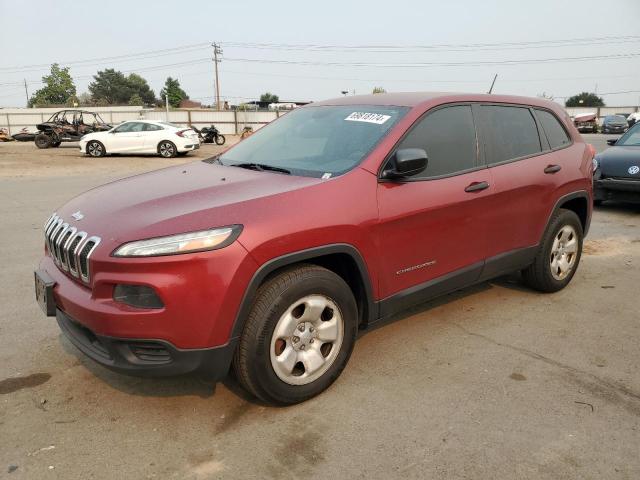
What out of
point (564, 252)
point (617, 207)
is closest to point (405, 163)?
point (564, 252)

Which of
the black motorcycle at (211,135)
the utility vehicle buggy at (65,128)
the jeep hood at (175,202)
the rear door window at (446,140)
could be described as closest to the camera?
the jeep hood at (175,202)

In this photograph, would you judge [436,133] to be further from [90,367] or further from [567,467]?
[90,367]

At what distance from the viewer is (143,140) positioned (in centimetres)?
2019

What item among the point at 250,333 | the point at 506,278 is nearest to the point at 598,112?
the point at 506,278

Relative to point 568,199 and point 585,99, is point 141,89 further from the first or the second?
point 568,199

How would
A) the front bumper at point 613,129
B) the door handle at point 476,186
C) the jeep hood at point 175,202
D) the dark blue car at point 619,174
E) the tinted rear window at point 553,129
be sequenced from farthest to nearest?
the front bumper at point 613,129 → the dark blue car at point 619,174 → the tinted rear window at point 553,129 → the door handle at point 476,186 → the jeep hood at point 175,202

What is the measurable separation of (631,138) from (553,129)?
5616 mm

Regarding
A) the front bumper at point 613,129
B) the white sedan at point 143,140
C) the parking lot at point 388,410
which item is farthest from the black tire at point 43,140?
the front bumper at point 613,129

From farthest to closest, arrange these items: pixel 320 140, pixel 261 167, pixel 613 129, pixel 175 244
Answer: pixel 613 129, pixel 320 140, pixel 261 167, pixel 175 244

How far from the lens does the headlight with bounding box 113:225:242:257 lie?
8.22 feet

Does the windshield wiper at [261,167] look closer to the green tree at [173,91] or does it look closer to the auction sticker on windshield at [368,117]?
the auction sticker on windshield at [368,117]

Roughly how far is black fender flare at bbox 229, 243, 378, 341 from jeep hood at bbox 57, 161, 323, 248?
10.6 inches

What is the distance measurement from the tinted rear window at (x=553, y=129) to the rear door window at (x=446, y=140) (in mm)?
1082

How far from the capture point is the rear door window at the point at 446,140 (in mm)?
3502
